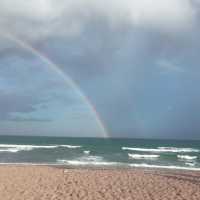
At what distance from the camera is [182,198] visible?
38.1 ft

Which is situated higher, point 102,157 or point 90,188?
point 102,157

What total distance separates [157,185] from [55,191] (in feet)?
13.2

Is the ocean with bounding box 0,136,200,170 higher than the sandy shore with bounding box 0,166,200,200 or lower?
higher

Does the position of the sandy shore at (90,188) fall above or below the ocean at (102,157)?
below

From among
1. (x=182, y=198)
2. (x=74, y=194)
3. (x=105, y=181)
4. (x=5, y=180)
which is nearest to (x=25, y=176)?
(x=5, y=180)

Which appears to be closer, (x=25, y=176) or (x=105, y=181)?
(x=105, y=181)

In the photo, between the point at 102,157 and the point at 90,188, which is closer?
the point at 90,188

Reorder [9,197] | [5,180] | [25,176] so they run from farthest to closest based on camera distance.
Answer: [25,176] → [5,180] → [9,197]

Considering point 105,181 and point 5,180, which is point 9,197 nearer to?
point 5,180

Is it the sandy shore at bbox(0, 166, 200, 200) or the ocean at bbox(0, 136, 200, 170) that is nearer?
the sandy shore at bbox(0, 166, 200, 200)

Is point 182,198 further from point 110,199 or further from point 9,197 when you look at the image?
point 9,197

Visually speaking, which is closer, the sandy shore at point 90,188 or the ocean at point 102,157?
the sandy shore at point 90,188

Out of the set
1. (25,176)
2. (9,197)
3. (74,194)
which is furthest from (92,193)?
(25,176)

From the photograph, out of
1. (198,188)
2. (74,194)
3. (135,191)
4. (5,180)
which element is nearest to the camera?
(74,194)
